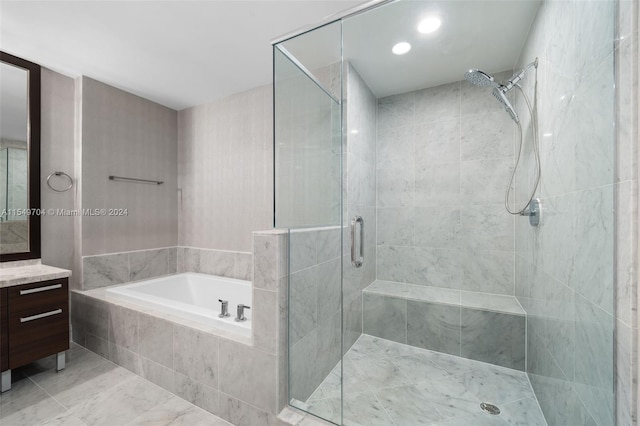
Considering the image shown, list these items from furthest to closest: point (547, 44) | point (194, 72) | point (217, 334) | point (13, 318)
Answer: point (194, 72) < point (13, 318) < point (217, 334) < point (547, 44)

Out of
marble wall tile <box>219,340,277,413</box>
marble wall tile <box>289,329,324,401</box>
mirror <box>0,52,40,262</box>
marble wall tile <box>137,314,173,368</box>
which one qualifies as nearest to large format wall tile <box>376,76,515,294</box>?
marble wall tile <box>289,329,324,401</box>

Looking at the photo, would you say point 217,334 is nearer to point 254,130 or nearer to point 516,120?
point 254,130

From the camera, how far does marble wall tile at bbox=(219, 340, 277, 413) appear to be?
1394 millimetres

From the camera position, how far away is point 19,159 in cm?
215

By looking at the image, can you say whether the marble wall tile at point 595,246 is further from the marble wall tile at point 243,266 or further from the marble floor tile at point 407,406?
the marble wall tile at point 243,266

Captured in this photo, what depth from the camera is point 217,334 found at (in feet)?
5.15

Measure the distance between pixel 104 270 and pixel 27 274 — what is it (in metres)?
0.68

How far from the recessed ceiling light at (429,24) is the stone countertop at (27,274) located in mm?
2983

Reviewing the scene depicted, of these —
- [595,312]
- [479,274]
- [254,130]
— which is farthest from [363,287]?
[254,130]

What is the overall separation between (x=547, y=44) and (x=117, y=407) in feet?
10.2

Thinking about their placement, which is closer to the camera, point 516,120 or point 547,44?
point 547,44

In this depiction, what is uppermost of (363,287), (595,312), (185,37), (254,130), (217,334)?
(185,37)

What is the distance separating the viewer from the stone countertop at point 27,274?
1.72m

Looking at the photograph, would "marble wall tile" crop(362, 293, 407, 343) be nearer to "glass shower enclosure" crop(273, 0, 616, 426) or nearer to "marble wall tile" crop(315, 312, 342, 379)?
"glass shower enclosure" crop(273, 0, 616, 426)
